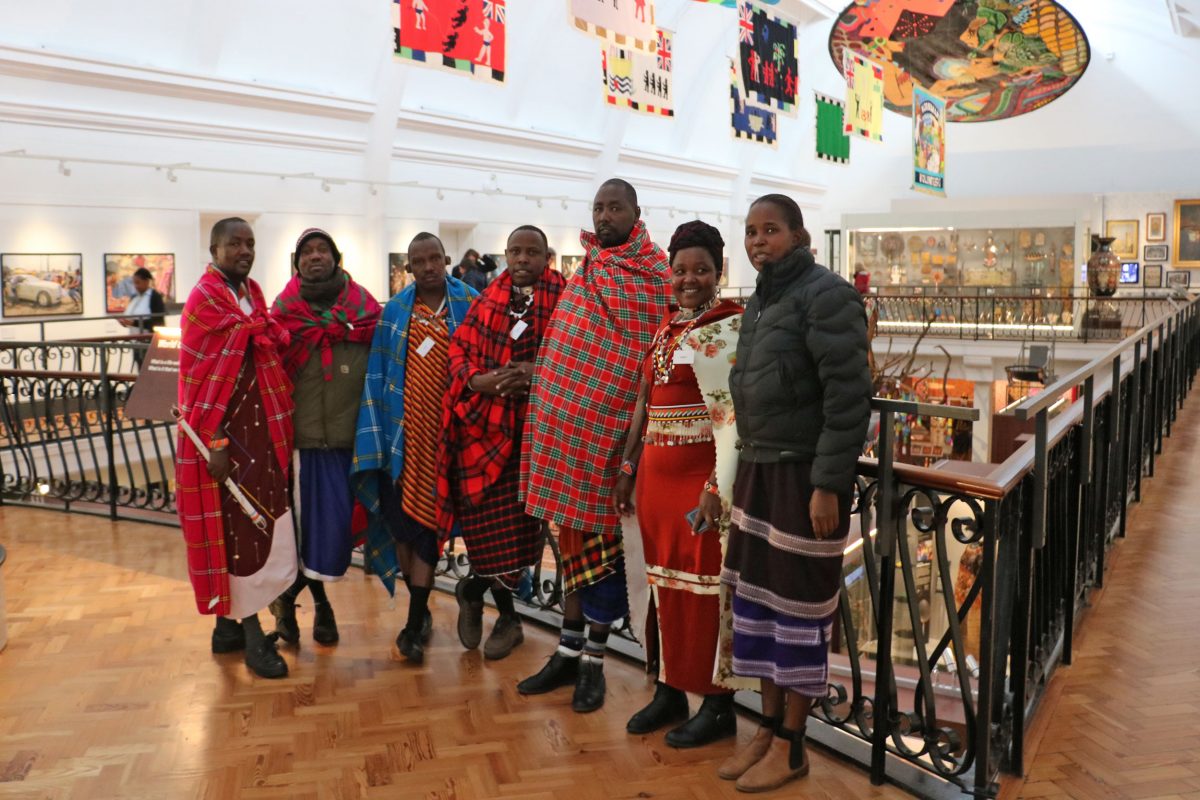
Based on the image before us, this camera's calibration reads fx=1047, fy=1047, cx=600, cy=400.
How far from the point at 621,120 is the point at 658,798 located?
865 inches

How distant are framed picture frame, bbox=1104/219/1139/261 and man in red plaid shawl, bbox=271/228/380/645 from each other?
25923 mm

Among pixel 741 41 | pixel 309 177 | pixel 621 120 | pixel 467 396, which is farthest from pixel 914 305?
pixel 467 396

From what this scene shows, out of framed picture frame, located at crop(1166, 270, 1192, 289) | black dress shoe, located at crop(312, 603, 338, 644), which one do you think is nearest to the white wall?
framed picture frame, located at crop(1166, 270, 1192, 289)

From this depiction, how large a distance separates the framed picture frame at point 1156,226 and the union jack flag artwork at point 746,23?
17.3 meters

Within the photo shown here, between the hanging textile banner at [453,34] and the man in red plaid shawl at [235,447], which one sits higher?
the hanging textile banner at [453,34]

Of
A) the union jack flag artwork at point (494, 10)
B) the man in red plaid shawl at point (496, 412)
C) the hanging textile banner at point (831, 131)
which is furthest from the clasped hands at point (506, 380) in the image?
the hanging textile banner at point (831, 131)

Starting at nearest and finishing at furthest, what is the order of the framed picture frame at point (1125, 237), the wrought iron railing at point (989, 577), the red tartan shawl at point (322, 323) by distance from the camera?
the wrought iron railing at point (989, 577) → the red tartan shawl at point (322, 323) → the framed picture frame at point (1125, 237)

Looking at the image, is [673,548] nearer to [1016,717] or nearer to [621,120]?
[1016,717]

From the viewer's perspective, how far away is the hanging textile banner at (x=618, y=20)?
8.71 meters

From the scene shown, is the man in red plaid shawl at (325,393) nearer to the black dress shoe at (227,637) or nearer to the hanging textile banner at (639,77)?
the black dress shoe at (227,637)

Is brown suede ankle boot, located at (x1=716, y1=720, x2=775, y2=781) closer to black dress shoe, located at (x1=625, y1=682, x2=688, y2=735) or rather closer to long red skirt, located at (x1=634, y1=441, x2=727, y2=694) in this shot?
long red skirt, located at (x1=634, y1=441, x2=727, y2=694)

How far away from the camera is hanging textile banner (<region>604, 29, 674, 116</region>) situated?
12.3 metres

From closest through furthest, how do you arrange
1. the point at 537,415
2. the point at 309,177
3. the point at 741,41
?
the point at 537,415 → the point at 741,41 → the point at 309,177

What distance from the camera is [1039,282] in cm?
2419
